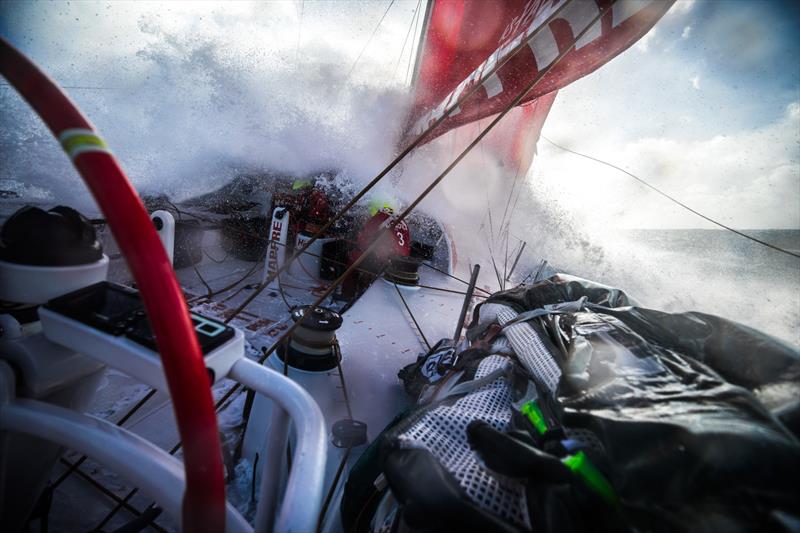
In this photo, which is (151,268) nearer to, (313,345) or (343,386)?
(343,386)

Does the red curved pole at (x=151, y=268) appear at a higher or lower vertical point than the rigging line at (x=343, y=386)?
higher

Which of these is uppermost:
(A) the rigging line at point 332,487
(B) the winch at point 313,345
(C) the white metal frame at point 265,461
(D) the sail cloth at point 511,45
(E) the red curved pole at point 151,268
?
(D) the sail cloth at point 511,45

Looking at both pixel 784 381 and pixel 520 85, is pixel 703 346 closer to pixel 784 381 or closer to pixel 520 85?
pixel 784 381

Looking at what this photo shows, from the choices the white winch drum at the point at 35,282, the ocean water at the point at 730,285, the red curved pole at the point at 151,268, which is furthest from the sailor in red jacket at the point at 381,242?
the red curved pole at the point at 151,268

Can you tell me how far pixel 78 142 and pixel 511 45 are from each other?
4.34m

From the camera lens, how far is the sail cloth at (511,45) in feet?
8.16

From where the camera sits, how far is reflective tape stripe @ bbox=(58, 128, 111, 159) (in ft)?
1.41

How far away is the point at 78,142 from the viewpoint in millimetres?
436

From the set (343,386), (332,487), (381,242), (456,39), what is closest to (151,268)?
(332,487)

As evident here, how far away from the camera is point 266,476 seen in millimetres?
757

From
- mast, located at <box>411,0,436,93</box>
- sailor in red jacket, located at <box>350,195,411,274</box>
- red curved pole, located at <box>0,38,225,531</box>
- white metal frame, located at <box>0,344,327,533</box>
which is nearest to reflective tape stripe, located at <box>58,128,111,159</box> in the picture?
red curved pole, located at <box>0,38,225,531</box>

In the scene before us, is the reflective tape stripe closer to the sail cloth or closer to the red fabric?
the sail cloth

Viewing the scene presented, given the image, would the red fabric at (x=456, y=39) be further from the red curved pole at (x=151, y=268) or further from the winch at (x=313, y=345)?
the red curved pole at (x=151, y=268)

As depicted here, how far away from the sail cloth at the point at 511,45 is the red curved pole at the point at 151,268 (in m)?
1.62
